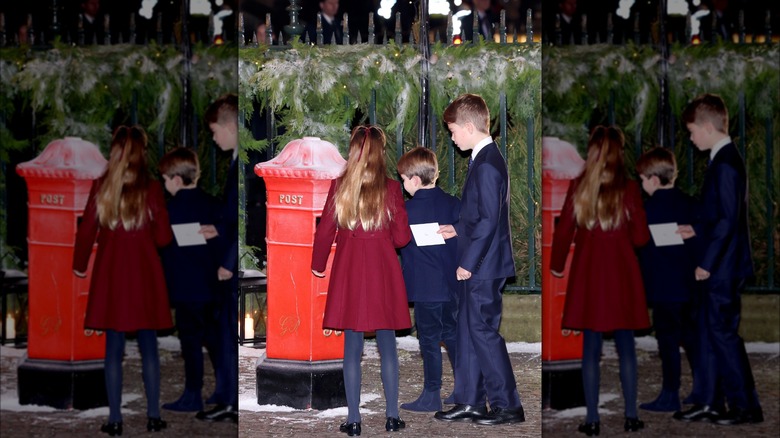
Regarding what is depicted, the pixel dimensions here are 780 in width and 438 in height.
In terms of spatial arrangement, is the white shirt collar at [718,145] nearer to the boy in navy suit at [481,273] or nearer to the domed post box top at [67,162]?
the boy in navy suit at [481,273]

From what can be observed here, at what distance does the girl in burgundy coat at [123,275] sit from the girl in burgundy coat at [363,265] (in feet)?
4.07

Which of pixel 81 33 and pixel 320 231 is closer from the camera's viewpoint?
pixel 81 33

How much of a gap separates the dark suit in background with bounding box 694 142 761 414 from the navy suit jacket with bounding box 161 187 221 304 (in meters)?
1.91

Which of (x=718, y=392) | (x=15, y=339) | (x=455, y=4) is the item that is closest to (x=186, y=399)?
(x=15, y=339)

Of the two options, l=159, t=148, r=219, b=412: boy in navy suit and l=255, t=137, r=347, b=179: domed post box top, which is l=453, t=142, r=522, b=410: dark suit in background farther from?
l=159, t=148, r=219, b=412: boy in navy suit

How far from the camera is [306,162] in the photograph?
17.5 ft

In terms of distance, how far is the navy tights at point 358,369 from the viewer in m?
5.16

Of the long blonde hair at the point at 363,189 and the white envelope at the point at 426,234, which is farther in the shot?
the white envelope at the point at 426,234

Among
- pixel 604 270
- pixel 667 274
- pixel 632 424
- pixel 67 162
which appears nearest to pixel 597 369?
pixel 632 424

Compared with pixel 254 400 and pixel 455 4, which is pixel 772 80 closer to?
pixel 455 4

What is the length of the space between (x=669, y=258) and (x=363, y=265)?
165 cm

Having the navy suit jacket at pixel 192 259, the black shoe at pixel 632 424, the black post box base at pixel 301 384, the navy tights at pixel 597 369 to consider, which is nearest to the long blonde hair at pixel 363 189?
the black post box base at pixel 301 384

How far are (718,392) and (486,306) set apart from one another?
139 cm

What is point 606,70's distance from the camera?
3.71m
